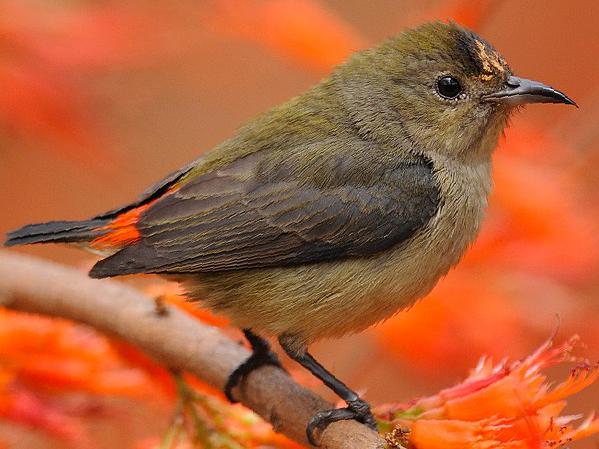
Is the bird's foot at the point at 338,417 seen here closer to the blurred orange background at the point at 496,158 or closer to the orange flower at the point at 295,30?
the blurred orange background at the point at 496,158

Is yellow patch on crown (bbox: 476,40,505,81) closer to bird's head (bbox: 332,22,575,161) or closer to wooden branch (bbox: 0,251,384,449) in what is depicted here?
bird's head (bbox: 332,22,575,161)

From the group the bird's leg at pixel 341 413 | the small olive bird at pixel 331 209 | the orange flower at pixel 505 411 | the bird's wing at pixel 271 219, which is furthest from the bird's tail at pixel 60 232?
the orange flower at pixel 505 411

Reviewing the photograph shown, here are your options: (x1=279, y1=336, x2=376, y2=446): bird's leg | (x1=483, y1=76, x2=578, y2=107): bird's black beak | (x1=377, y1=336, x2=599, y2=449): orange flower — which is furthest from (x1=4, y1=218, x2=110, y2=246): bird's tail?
(x1=483, y1=76, x2=578, y2=107): bird's black beak

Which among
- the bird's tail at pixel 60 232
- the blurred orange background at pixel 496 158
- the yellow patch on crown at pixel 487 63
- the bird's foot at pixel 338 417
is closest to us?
the bird's foot at pixel 338 417

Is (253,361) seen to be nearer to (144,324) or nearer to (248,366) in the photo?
(248,366)

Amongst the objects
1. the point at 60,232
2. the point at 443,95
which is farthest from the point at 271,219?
the point at 443,95

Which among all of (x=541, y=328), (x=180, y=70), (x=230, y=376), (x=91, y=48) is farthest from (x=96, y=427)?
(x=180, y=70)
